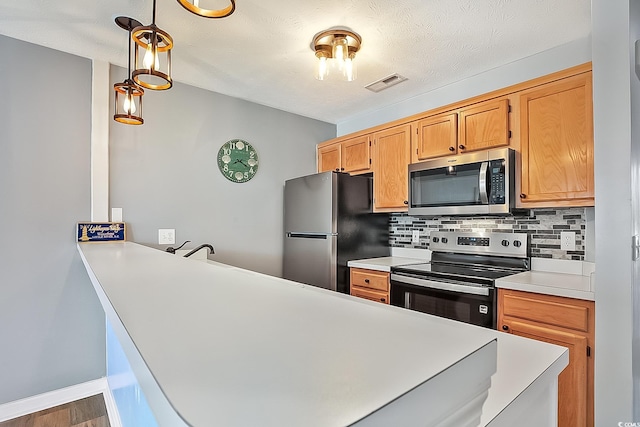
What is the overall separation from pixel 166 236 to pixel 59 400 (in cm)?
123

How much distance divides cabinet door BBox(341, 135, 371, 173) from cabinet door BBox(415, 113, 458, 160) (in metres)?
0.52

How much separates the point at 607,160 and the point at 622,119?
183 mm

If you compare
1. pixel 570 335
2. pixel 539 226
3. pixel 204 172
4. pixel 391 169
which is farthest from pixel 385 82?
pixel 570 335

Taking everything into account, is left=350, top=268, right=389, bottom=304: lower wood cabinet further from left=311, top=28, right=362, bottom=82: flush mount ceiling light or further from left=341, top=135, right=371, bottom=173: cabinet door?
left=311, top=28, right=362, bottom=82: flush mount ceiling light

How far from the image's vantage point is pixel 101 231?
7.41 feet

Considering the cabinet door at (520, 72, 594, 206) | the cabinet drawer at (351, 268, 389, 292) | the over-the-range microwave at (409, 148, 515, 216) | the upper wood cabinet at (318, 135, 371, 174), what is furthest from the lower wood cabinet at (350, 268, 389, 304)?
the cabinet door at (520, 72, 594, 206)

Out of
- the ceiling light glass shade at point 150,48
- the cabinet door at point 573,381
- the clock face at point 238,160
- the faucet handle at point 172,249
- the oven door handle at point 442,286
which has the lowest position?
the cabinet door at point 573,381

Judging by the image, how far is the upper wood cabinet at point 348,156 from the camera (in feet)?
10.1

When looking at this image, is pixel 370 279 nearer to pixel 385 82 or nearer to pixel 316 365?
pixel 385 82

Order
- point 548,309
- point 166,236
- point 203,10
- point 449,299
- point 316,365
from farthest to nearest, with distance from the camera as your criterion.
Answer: point 166,236 < point 449,299 < point 548,309 < point 203,10 < point 316,365

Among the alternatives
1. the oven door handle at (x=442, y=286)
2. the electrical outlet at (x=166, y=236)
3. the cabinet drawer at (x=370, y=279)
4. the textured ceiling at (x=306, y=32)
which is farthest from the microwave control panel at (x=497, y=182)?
the electrical outlet at (x=166, y=236)

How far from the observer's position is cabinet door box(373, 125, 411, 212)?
9.02 feet

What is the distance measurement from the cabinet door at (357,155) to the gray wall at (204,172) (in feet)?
1.55

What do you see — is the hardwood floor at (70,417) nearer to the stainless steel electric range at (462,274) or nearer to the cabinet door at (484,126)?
the stainless steel electric range at (462,274)
